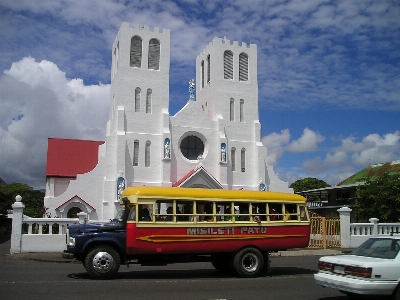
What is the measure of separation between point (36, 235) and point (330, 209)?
3273 centimetres

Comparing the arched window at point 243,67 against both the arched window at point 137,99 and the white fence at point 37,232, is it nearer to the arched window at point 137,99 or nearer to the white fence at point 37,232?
the arched window at point 137,99

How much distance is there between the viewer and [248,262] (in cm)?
1246

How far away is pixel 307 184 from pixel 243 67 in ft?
126

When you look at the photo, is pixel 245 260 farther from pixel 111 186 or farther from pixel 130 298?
pixel 111 186

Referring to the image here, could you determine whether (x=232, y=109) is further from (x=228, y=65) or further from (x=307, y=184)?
(x=307, y=184)

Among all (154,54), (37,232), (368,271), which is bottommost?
(368,271)

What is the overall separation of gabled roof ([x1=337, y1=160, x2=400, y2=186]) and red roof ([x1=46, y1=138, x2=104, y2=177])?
2409 cm

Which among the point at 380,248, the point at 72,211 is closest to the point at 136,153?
the point at 72,211

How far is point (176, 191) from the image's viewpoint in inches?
478

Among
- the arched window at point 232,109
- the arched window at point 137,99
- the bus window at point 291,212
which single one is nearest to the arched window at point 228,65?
the arched window at point 232,109

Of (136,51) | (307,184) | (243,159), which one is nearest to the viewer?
(136,51)

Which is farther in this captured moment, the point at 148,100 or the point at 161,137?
the point at 148,100

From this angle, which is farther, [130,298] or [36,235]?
[36,235]

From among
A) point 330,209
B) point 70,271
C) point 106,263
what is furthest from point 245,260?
point 330,209
